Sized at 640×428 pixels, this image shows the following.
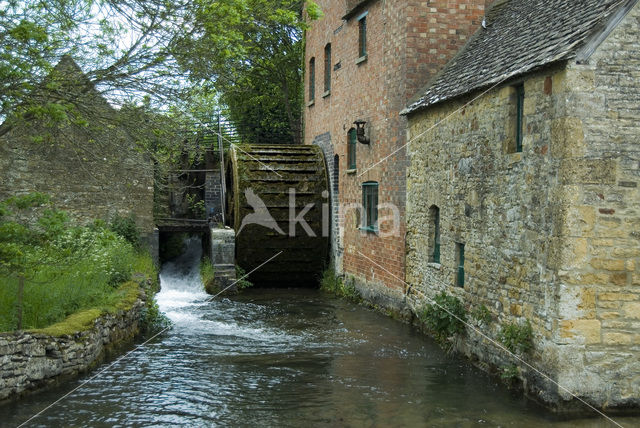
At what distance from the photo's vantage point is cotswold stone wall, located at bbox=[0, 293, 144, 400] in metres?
7.07

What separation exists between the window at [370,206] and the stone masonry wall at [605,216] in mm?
6848

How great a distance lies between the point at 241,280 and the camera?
1633 centimetres

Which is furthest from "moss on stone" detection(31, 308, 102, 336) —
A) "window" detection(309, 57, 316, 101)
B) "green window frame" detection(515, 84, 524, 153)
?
"window" detection(309, 57, 316, 101)

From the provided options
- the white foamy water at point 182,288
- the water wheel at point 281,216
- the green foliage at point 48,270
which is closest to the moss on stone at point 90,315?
the green foliage at point 48,270

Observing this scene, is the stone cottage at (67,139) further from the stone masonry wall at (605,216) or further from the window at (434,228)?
the stone masonry wall at (605,216)

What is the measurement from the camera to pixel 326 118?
57.4 feet

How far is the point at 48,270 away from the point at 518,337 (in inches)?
256

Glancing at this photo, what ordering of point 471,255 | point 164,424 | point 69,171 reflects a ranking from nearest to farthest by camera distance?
point 164,424 → point 471,255 → point 69,171

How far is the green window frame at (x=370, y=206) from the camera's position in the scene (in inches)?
545

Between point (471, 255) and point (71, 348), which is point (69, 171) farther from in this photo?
point (471, 255)

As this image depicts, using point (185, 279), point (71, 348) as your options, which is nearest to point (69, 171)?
point (185, 279)

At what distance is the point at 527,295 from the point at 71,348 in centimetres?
536

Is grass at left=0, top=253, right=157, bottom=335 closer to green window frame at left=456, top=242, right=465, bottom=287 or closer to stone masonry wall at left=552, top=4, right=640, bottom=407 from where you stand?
green window frame at left=456, top=242, right=465, bottom=287

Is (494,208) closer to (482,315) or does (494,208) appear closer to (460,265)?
(482,315)
